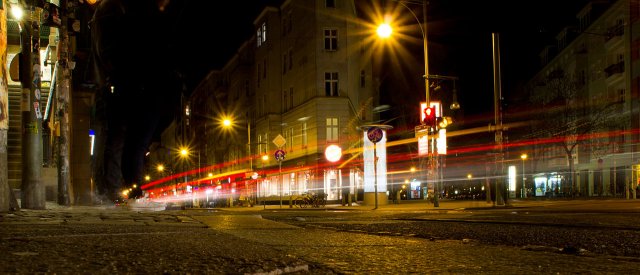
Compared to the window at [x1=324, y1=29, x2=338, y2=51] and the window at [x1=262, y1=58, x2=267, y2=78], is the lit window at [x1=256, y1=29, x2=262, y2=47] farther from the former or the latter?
the window at [x1=324, y1=29, x2=338, y2=51]

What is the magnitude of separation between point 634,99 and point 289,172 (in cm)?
2867

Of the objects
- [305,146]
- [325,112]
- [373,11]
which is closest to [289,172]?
[305,146]

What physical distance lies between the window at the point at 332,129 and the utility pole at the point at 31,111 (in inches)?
1283

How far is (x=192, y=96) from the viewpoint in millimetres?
118875

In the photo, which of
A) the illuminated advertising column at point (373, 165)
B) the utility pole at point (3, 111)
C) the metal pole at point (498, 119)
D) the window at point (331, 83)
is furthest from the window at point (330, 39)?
the utility pole at point (3, 111)

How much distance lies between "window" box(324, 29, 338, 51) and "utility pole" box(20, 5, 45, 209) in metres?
32.9

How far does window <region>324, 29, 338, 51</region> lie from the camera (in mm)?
46594

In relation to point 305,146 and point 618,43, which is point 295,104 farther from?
point 618,43

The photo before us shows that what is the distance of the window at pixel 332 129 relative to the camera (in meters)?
46.6

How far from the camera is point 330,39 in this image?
153ft

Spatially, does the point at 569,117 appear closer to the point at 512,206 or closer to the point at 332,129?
the point at 332,129

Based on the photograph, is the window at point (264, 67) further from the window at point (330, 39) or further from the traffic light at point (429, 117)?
the traffic light at point (429, 117)

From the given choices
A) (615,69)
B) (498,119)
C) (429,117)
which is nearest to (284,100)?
(615,69)

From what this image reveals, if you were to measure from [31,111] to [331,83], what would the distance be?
33.2 metres
